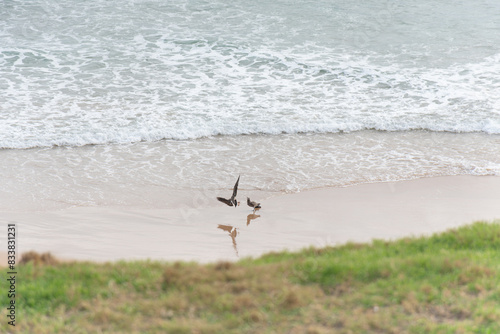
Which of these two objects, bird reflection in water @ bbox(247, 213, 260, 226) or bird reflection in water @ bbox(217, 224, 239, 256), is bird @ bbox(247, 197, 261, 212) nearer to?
bird reflection in water @ bbox(247, 213, 260, 226)

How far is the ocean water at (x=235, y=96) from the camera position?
10.1 meters

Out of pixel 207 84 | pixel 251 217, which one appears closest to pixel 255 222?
pixel 251 217

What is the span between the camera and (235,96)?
15.0m

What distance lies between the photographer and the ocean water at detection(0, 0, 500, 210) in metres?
10.1

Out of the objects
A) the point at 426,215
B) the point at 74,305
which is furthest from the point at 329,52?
the point at 74,305

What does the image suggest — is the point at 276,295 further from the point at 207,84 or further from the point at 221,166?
the point at 207,84

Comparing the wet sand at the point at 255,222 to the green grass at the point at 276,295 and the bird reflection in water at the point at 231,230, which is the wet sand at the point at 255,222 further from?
the green grass at the point at 276,295

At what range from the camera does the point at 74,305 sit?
473cm

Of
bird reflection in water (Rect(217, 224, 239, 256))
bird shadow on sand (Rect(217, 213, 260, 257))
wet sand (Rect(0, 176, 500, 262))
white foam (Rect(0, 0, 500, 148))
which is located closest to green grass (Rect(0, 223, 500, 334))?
wet sand (Rect(0, 176, 500, 262))

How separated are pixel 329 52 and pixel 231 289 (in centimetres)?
1535

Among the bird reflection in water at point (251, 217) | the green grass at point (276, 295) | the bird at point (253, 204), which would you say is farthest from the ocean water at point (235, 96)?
the green grass at point (276, 295)

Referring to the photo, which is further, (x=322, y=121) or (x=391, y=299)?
(x=322, y=121)

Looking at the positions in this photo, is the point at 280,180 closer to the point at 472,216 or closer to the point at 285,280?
the point at 472,216

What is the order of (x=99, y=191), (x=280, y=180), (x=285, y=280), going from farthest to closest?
1. (x=280, y=180)
2. (x=99, y=191)
3. (x=285, y=280)
